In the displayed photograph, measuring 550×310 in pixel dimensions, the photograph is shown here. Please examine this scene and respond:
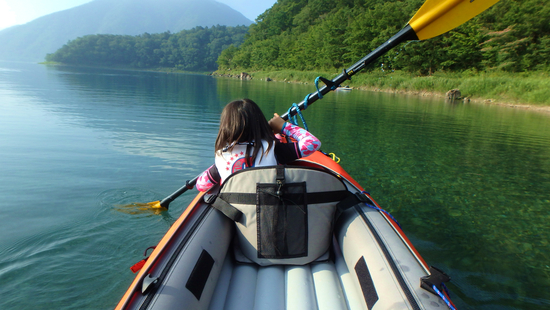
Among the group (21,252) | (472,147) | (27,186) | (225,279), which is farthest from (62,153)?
(472,147)

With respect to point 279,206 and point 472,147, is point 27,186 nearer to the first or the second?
point 279,206

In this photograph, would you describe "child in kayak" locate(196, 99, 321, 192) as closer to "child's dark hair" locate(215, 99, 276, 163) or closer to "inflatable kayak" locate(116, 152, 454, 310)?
"child's dark hair" locate(215, 99, 276, 163)

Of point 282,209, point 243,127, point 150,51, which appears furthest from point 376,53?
point 150,51

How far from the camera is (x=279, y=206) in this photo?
5.82ft

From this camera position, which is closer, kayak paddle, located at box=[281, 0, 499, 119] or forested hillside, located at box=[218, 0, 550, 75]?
kayak paddle, located at box=[281, 0, 499, 119]

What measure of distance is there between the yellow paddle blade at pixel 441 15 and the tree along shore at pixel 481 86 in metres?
17.2

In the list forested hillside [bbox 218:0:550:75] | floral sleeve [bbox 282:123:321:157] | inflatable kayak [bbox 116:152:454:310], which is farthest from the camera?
forested hillside [bbox 218:0:550:75]

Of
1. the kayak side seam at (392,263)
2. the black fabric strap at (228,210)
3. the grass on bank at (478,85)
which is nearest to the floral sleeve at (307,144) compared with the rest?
the kayak side seam at (392,263)

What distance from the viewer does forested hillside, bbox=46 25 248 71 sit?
302ft

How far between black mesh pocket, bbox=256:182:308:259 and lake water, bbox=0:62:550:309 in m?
1.41

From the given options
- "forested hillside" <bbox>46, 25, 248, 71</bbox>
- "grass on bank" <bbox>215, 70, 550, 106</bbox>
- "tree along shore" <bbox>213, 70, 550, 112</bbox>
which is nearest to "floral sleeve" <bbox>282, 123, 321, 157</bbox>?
"grass on bank" <bbox>215, 70, 550, 106</bbox>

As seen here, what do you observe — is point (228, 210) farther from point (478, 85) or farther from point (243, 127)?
point (478, 85)

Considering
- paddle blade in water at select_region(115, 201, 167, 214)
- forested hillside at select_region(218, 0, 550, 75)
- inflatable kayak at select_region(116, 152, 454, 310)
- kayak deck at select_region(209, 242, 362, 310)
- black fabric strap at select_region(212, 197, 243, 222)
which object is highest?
forested hillside at select_region(218, 0, 550, 75)

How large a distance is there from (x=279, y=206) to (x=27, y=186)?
4237mm
